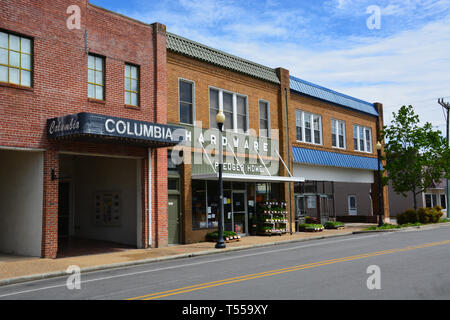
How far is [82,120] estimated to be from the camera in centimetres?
1338

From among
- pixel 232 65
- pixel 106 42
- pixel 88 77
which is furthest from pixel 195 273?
pixel 232 65

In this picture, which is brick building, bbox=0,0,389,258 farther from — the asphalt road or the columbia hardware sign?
the asphalt road

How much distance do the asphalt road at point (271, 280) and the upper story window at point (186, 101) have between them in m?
7.70

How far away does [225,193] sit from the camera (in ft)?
69.8

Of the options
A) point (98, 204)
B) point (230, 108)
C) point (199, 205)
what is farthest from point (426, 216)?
point (98, 204)

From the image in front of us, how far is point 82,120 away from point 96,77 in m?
3.42

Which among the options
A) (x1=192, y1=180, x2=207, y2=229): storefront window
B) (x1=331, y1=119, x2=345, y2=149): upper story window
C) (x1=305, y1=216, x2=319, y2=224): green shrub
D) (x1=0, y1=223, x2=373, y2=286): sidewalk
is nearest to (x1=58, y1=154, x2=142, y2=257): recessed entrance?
(x1=0, y1=223, x2=373, y2=286): sidewalk

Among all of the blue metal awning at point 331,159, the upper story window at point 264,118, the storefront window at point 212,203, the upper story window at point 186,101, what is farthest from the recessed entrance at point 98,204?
the blue metal awning at point 331,159

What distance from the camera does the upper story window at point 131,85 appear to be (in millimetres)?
17203

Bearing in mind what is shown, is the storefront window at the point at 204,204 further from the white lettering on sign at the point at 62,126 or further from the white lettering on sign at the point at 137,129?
the white lettering on sign at the point at 62,126

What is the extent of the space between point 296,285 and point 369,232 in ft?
58.1

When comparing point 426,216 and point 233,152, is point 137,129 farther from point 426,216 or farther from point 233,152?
point 426,216

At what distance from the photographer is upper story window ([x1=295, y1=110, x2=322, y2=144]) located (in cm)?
2684

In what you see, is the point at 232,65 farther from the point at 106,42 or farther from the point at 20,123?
the point at 20,123
